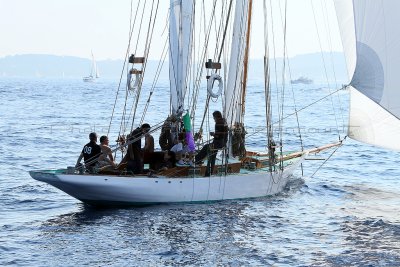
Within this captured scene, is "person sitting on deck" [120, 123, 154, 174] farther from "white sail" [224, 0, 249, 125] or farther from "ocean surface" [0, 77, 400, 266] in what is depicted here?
"white sail" [224, 0, 249, 125]

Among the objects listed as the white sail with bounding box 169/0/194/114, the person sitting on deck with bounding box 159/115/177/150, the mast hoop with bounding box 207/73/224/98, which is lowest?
the person sitting on deck with bounding box 159/115/177/150

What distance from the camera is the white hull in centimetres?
2242

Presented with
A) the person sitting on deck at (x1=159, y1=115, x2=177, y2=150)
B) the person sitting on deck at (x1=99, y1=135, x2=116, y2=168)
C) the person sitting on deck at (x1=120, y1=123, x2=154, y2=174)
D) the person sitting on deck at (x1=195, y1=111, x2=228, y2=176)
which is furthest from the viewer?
the person sitting on deck at (x1=159, y1=115, x2=177, y2=150)

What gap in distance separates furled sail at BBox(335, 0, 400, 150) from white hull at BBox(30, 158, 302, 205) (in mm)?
5535

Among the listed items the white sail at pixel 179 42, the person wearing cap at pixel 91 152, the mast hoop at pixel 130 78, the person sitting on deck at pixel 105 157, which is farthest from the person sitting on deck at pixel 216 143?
the mast hoop at pixel 130 78

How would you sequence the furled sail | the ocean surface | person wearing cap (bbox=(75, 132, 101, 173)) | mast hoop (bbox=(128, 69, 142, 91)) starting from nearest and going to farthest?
the ocean surface
the furled sail
person wearing cap (bbox=(75, 132, 101, 173))
mast hoop (bbox=(128, 69, 142, 91))

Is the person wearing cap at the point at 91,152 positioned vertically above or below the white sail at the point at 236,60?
below

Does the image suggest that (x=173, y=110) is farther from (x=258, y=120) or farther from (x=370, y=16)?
(x=258, y=120)

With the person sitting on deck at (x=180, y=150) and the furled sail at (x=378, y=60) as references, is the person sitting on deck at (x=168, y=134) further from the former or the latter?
the furled sail at (x=378, y=60)

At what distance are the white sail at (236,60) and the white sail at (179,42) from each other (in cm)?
152

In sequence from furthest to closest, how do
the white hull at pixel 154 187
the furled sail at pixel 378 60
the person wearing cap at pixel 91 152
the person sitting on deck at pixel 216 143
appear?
the person sitting on deck at pixel 216 143 → the person wearing cap at pixel 91 152 → the white hull at pixel 154 187 → the furled sail at pixel 378 60

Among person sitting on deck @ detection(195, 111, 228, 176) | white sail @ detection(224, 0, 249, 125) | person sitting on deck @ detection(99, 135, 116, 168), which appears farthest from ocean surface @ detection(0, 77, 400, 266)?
white sail @ detection(224, 0, 249, 125)

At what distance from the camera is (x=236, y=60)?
27.4 m

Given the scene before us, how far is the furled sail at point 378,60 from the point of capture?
19234 millimetres
